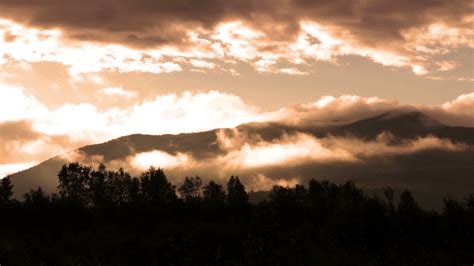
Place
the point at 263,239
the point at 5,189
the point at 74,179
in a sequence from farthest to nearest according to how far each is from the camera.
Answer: the point at 74,179 → the point at 5,189 → the point at 263,239

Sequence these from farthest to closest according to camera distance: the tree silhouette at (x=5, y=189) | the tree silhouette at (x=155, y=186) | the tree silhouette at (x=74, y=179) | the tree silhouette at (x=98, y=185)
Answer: the tree silhouette at (x=74, y=179) → the tree silhouette at (x=155, y=186) → the tree silhouette at (x=98, y=185) → the tree silhouette at (x=5, y=189)

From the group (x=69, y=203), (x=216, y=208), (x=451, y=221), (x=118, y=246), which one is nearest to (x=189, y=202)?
(x=216, y=208)

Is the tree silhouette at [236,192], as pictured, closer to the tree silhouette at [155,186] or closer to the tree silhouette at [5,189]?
the tree silhouette at [155,186]

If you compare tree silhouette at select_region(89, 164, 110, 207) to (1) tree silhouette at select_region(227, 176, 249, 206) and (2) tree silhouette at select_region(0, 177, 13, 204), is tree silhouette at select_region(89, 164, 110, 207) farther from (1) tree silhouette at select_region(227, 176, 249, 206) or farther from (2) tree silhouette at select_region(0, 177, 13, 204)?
(1) tree silhouette at select_region(227, 176, 249, 206)

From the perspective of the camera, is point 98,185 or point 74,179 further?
point 74,179

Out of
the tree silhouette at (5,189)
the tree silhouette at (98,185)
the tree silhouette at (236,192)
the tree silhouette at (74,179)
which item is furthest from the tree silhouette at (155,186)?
the tree silhouette at (5,189)

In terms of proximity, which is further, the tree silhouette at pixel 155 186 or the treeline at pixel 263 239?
the tree silhouette at pixel 155 186

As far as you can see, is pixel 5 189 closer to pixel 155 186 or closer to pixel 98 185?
pixel 98 185

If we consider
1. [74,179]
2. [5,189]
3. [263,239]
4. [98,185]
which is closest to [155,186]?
[98,185]

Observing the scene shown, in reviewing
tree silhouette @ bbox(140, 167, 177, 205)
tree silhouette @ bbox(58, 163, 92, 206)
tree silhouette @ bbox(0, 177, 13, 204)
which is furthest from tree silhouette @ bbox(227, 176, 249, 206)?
tree silhouette @ bbox(0, 177, 13, 204)

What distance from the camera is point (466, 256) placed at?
27453mm

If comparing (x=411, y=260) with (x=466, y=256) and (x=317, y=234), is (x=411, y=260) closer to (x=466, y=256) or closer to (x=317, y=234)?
(x=466, y=256)

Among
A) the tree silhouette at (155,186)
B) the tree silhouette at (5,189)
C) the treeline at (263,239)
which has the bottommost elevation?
the treeline at (263,239)

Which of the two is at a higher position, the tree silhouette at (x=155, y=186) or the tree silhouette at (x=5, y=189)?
the tree silhouette at (x=5, y=189)
